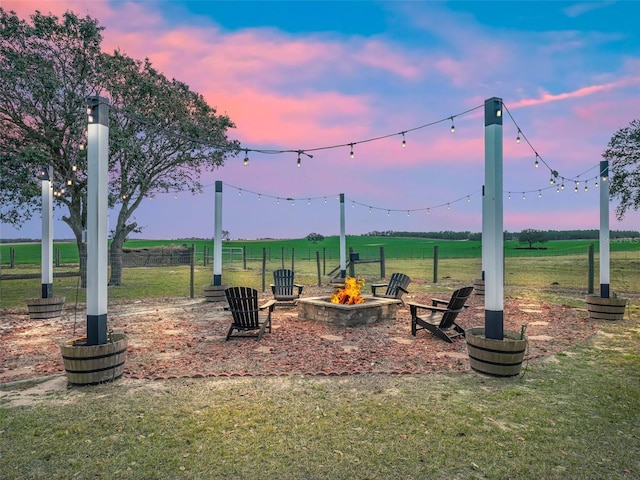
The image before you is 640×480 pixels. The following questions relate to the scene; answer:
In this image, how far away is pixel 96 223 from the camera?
494 centimetres

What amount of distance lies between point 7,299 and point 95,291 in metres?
10.8

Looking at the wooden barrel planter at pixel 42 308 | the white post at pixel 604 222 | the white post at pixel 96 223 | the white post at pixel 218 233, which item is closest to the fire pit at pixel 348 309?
the white post at pixel 218 233

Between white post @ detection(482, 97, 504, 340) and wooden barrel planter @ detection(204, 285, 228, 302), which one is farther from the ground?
white post @ detection(482, 97, 504, 340)

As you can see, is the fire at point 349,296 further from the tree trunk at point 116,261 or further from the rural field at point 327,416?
the tree trunk at point 116,261

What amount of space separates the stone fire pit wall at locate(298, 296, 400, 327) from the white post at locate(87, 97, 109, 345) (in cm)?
447

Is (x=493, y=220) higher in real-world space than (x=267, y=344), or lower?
higher

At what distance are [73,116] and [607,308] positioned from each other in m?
17.7

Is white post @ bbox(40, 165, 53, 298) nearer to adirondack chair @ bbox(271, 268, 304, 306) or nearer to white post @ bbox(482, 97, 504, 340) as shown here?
adirondack chair @ bbox(271, 268, 304, 306)

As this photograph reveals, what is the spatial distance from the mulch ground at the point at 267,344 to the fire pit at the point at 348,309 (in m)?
0.21

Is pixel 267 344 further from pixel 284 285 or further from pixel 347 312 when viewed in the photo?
pixel 284 285

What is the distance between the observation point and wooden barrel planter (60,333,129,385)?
15.0 feet

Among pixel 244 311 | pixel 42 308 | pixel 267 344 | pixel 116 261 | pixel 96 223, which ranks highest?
pixel 96 223

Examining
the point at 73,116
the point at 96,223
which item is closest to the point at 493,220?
the point at 96,223

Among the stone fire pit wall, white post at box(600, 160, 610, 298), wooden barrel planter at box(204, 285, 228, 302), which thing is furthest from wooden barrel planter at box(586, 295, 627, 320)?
wooden barrel planter at box(204, 285, 228, 302)
